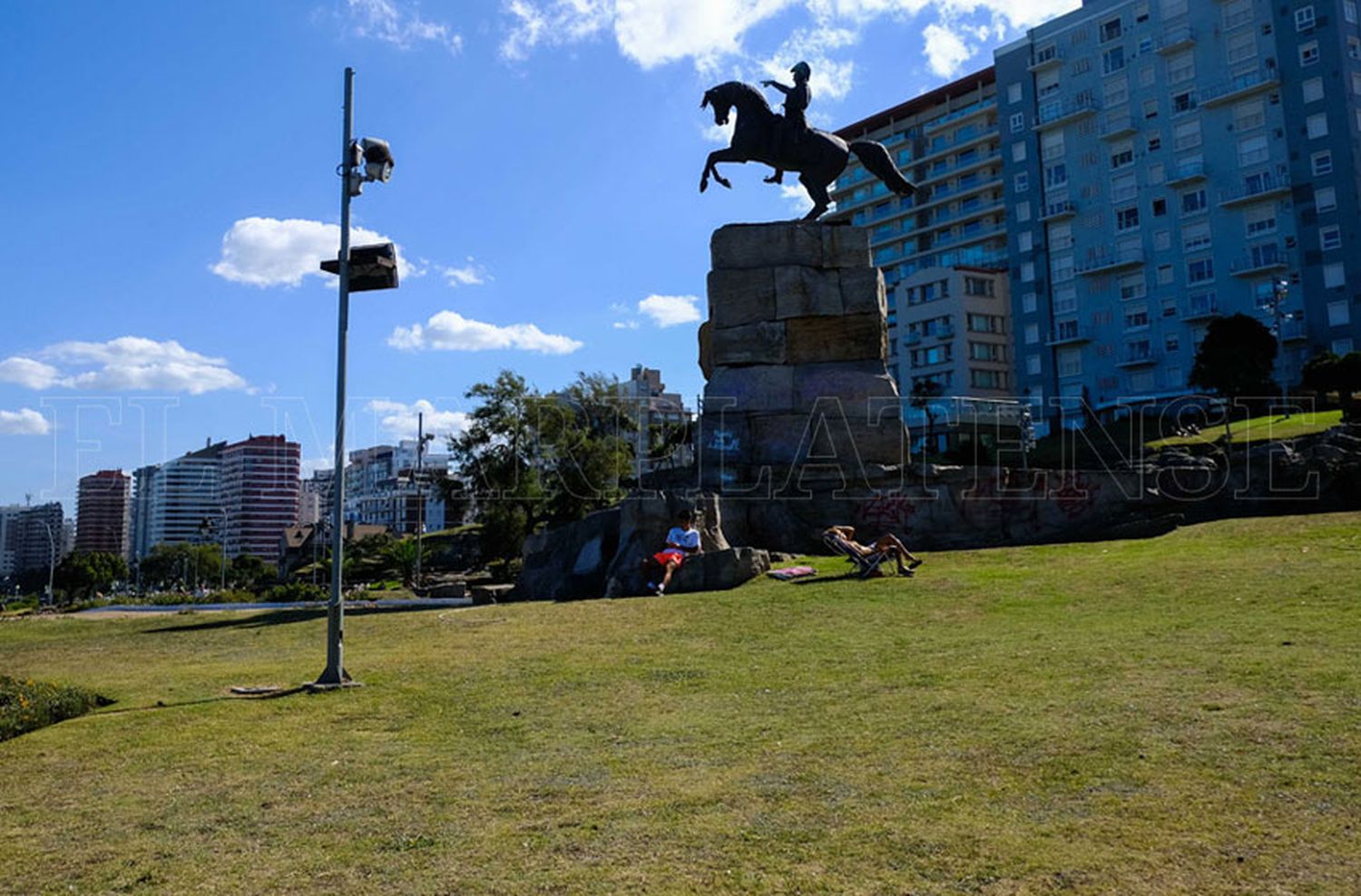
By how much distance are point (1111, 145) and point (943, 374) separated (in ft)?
71.5

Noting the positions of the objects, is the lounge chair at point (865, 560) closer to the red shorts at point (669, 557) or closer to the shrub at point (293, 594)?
the red shorts at point (669, 557)

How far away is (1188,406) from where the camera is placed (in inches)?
1991

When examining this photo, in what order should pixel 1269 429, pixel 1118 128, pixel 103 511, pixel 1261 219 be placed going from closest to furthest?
pixel 1269 429 → pixel 1261 219 → pixel 1118 128 → pixel 103 511

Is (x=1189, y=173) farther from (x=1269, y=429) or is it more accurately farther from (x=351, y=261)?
(x=351, y=261)

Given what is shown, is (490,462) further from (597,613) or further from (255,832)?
(255,832)

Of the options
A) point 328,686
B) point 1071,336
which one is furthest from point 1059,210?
point 328,686

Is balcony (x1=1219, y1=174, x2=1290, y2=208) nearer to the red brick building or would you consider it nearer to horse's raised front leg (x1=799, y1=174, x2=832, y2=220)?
horse's raised front leg (x1=799, y1=174, x2=832, y2=220)

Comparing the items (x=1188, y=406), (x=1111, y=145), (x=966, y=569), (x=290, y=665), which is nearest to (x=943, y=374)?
(x=1111, y=145)

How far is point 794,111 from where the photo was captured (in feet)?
64.6

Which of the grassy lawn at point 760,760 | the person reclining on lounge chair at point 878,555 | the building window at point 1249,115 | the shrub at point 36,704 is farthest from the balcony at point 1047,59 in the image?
the shrub at point 36,704

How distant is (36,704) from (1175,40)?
7306cm

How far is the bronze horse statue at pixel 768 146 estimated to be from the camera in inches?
768

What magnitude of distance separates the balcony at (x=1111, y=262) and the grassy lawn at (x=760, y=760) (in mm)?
62856

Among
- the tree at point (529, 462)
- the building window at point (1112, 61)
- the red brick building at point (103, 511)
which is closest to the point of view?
the tree at point (529, 462)
